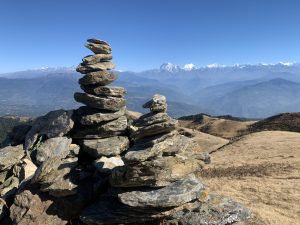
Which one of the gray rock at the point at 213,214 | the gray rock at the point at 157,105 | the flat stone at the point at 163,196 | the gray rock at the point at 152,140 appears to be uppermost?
the gray rock at the point at 157,105

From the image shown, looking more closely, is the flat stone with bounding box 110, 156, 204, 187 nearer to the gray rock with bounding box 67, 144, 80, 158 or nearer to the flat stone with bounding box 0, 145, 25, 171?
the gray rock with bounding box 67, 144, 80, 158

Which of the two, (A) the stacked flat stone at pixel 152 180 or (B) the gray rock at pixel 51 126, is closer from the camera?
(A) the stacked flat stone at pixel 152 180

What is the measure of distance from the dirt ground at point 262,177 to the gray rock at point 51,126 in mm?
11711

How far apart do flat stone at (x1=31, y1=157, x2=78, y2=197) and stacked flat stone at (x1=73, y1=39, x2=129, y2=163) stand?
3.52 m

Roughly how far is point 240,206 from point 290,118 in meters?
62.6

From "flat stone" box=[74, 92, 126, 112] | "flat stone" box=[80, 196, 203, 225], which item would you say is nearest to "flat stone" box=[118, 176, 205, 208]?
"flat stone" box=[80, 196, 203, 225]

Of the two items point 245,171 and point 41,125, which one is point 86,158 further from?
point 245,171

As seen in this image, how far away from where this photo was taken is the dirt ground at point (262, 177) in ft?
69.8

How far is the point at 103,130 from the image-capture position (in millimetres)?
27000

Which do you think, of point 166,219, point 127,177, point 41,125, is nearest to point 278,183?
point 166,219

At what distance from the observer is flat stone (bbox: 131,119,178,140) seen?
2088 cm

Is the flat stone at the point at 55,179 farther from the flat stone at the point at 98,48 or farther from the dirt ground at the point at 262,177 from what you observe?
the dirt ground at the point at 262,177

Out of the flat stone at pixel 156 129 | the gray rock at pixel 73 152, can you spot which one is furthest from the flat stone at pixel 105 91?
the flat stone at pixel 156 129

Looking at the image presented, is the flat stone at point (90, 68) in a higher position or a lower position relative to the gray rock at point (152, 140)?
higher
